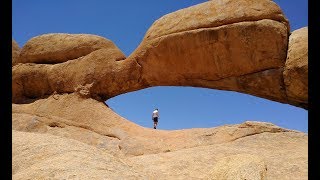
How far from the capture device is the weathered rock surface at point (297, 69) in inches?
528

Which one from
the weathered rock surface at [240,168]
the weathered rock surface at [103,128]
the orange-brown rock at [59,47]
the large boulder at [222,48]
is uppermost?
the orange-brown rock at [59,47]

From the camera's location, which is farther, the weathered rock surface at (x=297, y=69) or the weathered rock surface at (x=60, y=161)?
the weathered rock surface at (x=297, y=69)

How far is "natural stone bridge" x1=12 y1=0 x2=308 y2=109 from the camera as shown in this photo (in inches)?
555

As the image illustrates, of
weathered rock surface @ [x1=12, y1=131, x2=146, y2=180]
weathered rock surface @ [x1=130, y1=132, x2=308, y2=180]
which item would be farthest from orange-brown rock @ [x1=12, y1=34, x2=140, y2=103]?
weathered rock surface @ [x1=12, y1=131, x2=146, y2=180]

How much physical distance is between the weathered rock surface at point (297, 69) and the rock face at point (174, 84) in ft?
0.13

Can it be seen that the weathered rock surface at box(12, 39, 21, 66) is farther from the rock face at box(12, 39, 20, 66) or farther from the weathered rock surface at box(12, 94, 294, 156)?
the weathered rock surface at box(12, 94, 294, 156)

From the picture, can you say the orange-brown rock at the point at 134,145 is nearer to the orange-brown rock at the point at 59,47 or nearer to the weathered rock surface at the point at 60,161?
the weathered rock surface at the point at 60,161

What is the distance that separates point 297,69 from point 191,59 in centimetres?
455

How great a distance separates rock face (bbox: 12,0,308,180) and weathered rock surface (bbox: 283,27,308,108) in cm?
4

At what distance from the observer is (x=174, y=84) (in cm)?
1659

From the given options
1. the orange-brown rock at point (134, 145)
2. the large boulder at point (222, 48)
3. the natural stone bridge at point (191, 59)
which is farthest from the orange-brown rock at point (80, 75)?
the large boulder at point (222, 48)

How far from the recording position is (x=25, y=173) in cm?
722

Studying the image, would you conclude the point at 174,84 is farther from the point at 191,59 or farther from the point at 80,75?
the point at 80,75
